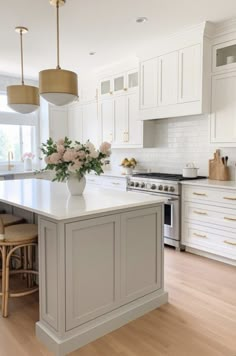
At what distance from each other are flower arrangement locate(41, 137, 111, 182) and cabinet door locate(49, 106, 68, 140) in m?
4.13

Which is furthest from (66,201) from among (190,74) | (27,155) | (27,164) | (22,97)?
(27,155)

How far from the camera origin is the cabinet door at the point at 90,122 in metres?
5.97

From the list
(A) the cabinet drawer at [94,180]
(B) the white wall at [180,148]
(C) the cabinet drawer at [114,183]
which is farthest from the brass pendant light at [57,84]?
(A) the cabinet drawer at [94,180]

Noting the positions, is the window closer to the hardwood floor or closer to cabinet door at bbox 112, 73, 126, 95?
cabinet door at bbox 112, 73, 126, 95

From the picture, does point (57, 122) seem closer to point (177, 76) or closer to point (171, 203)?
point (177, 76)

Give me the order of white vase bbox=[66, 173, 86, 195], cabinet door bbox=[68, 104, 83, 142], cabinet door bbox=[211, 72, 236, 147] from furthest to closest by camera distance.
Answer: cabinet door bbox=[68, 104, 83, 142] < cabinet door bbox=[211, 72, 236, 147] < white vase bbox=[66, 173, 86, 195]

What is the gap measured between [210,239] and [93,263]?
2.00 metres

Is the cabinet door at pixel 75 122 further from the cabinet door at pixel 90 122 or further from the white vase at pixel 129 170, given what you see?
the white vase at pixel 129 170

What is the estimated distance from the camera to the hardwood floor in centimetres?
202

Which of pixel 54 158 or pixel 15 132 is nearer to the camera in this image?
pixel 54 158

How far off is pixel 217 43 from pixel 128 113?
178 centimetres

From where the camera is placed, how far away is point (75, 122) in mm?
6520

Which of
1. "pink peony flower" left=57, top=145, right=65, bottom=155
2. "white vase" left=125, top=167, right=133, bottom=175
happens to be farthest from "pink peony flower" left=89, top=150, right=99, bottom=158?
"white vase" left=125, top=167, right=133, bottom=175

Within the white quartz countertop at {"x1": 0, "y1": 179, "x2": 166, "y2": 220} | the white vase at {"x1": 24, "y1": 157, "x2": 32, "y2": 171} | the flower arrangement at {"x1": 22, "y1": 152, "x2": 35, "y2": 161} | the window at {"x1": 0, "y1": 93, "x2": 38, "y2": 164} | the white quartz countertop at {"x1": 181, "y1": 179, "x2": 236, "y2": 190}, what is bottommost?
the white quartz countertop at {"x1": 0, "y1": 179, "x2": 166, "y2": 220}
